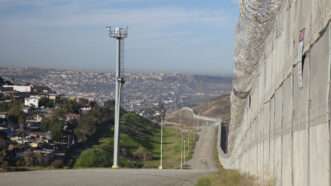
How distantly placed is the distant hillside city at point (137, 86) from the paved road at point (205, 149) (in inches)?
278

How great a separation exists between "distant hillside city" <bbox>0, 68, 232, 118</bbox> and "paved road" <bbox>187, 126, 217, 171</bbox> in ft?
23.2

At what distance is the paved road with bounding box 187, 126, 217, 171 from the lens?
3223 inches

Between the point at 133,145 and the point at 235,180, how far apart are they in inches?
2895

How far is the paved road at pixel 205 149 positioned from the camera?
81875 millimetres

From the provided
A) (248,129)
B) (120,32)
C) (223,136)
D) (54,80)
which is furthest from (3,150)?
(54,80)

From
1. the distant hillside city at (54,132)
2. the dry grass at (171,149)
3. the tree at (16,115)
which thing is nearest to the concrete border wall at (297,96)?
the distant hillside city at (54,132)

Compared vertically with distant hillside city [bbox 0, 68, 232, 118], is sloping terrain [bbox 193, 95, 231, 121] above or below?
below

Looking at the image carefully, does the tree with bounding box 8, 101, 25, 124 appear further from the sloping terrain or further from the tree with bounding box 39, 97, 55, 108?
the sloping terrain

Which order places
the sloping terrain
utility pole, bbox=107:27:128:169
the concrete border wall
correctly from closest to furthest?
the concrete border wall < utility pole, bbox=107:27:128:169 < the sloping terrain

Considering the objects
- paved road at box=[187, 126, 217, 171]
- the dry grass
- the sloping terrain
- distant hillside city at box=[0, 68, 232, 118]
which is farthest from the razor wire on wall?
the sloping terrain

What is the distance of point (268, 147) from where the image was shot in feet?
43.5

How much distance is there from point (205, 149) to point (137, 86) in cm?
4770

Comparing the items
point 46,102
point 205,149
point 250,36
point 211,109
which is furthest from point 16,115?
point 211,109

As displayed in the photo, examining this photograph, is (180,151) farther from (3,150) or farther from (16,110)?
(3,150)
